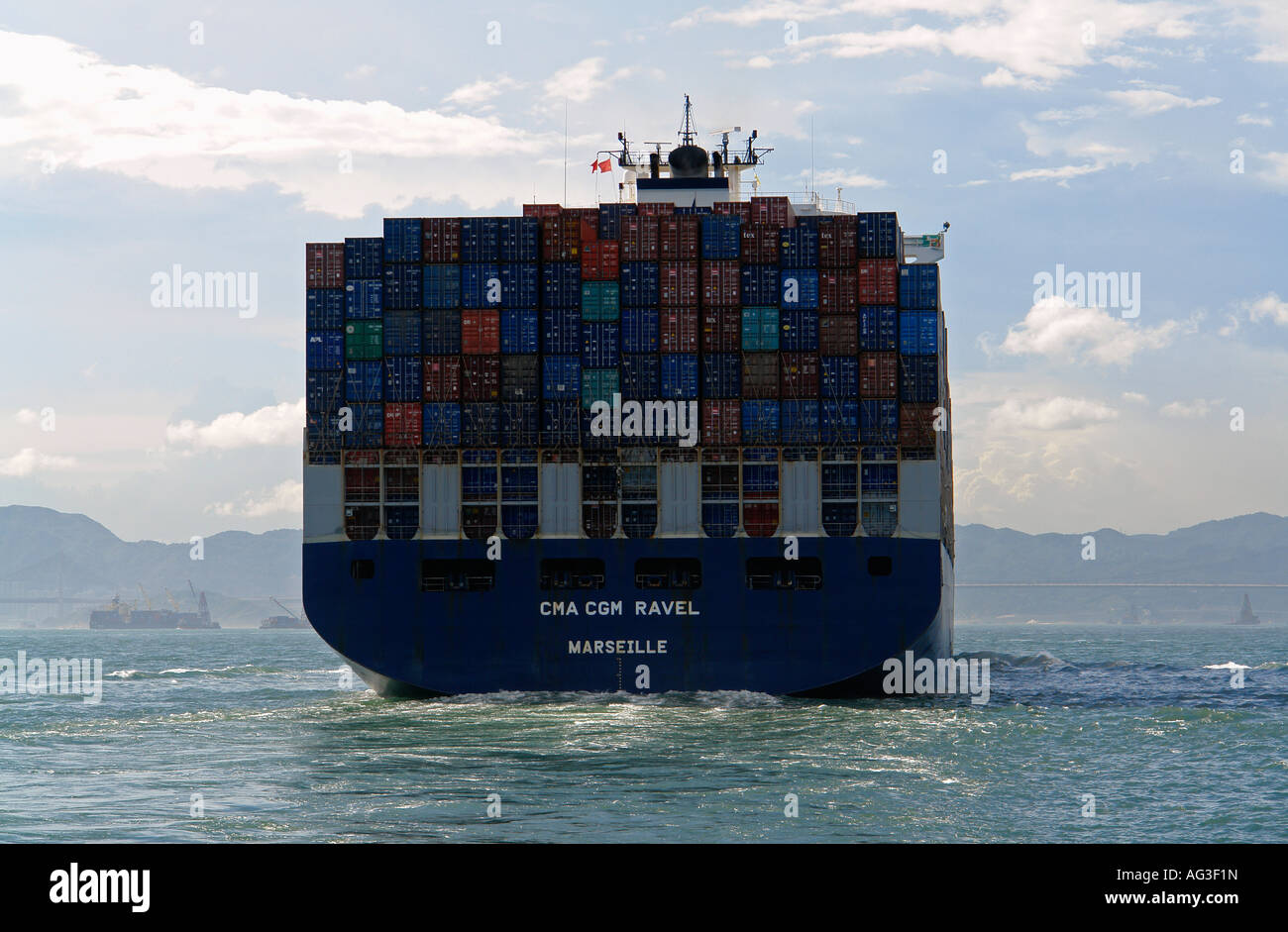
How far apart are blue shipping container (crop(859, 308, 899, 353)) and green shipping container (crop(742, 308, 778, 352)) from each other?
3.50m

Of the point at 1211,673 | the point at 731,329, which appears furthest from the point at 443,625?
the point at 1211,673

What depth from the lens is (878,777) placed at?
34906mm

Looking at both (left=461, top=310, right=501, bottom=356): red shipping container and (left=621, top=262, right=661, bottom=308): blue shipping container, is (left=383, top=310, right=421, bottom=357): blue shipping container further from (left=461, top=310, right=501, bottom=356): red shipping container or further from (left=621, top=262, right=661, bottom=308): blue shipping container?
(left=621, top=262, right=661, bottom=308): blue shipping container

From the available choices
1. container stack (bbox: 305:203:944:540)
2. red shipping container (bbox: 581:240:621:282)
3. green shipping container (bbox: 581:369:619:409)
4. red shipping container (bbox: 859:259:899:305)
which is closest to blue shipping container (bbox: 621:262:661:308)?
container stack (bbox: 305:203:944:540)

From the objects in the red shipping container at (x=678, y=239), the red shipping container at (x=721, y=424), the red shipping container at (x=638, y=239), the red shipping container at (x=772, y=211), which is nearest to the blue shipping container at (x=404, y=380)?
the red shipping container at (x=638, y=239)

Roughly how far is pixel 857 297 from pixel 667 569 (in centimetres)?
1367

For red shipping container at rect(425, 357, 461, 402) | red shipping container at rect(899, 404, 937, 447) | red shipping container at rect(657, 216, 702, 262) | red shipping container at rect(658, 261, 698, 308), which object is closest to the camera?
red shipping container at rect(899, 404, 937, 447)

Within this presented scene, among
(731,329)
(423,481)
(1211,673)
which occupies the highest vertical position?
Result: (731,329)

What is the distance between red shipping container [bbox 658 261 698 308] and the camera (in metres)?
55.9

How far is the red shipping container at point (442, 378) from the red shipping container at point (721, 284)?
1040 centimetres

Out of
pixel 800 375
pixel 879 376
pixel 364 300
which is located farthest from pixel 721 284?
pixel 364 300
